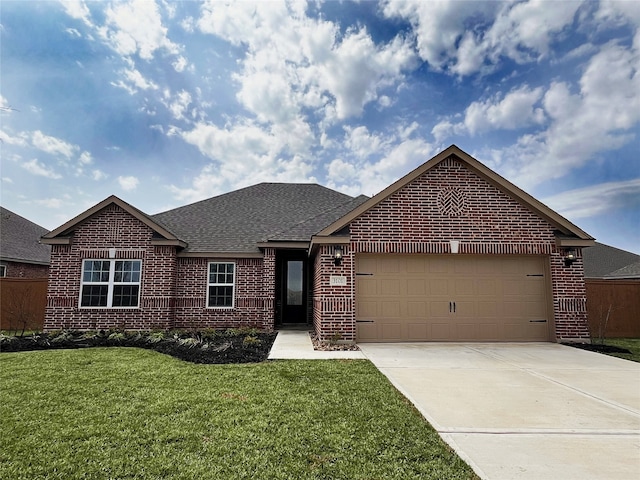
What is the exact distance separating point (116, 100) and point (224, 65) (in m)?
4.86

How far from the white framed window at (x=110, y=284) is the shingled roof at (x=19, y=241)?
365 inches

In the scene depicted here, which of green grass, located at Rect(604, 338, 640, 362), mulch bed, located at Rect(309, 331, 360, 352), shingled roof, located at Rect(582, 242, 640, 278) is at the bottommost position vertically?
green grass, located at Rect(604, 338, 640, 362)

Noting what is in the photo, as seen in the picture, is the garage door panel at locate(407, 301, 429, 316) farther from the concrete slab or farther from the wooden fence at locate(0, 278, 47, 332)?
the wooden fence at locate(0, 278, 47, 332)

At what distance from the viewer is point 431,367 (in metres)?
6.64

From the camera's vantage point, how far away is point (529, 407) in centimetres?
451

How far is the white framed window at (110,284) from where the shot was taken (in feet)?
38.2

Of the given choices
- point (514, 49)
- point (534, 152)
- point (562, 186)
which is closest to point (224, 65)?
point (514, 49)

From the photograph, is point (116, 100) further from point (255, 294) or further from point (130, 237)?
point (255, 294)

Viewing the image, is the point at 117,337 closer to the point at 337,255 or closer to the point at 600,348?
the point at 337,255

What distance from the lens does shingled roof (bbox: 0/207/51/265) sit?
17.9 meters

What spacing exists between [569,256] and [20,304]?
1808cm

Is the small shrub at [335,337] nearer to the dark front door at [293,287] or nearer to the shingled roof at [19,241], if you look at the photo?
the dark front door at [293,287]

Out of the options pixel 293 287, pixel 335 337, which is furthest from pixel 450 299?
pixel 293 287

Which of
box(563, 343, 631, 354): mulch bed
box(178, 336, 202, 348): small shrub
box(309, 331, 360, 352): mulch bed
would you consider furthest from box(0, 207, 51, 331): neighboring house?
box(563, 343, 631, 354): mulch bed
